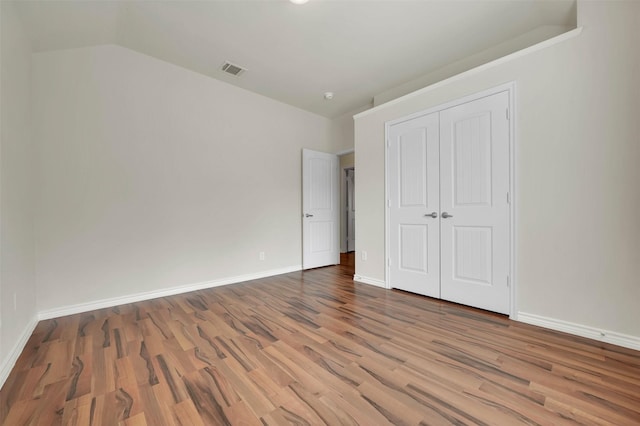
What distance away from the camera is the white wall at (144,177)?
8.58ft

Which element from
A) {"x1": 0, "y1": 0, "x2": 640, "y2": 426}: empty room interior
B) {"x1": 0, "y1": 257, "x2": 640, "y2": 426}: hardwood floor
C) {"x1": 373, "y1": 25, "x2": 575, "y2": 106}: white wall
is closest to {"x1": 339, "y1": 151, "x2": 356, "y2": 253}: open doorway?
{"x1": 0, "y1": 0, "x2": 640, "y2": 426}: empty room interior

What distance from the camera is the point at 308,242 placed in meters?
4.65

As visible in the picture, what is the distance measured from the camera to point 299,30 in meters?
2.64

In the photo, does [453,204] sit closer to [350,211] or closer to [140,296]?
[140,296]

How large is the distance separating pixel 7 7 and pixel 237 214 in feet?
8.74

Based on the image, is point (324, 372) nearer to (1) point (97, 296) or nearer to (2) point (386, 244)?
(2) point (386, 244)

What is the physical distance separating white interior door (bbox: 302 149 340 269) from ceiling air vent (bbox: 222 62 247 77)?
5.19 ft

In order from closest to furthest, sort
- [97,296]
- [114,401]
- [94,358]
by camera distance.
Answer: [114,401]
[94,358]
[97,296]

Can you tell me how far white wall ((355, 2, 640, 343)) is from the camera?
1917 mm

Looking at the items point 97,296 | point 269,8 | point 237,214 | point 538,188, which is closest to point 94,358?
point 97,296

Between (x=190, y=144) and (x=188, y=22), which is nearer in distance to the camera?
(x=188, y=22)

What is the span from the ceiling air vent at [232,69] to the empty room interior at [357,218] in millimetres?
27

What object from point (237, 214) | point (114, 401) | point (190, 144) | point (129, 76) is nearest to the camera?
point (114, 401)

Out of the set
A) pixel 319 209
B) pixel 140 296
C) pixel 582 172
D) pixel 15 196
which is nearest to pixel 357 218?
pixel 319 209
